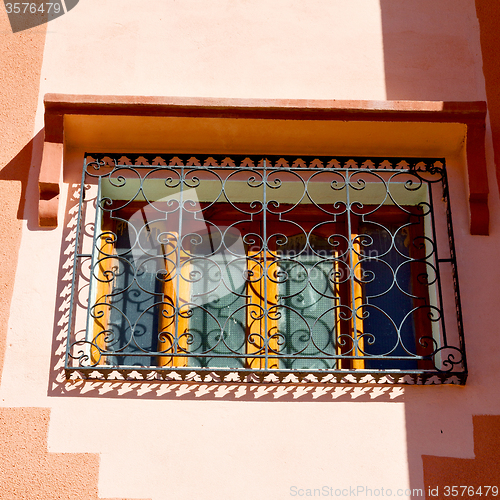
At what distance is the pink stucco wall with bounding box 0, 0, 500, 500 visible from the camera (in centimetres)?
306

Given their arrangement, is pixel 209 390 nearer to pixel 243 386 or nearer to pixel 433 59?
pixel 243 386

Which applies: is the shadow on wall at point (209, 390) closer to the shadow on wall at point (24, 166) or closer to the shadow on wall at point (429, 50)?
the shadow on wall at point (24, 166)

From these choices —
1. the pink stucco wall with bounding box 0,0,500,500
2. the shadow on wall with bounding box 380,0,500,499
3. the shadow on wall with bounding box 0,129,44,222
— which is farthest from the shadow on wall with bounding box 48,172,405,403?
the shadow on wall with bounding box 0,129,44,222

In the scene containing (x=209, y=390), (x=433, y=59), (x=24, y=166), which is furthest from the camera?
(x=433, y=59)

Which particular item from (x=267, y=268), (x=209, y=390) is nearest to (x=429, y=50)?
(x=267, y=268)

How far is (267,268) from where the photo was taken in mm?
3650

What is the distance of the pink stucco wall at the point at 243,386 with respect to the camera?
3.06 meters

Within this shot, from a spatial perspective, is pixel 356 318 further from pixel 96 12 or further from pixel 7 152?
pixel 96 12

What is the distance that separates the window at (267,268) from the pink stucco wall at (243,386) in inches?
4.7

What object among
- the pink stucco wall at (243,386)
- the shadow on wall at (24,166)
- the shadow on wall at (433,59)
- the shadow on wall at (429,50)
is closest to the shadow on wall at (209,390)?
the pink stucco wall at (243,386)

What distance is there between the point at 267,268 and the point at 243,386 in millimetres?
717

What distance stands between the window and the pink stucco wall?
0.12m

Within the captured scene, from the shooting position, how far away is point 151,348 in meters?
3.49

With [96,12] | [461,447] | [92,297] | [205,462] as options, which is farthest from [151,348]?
[96,12]
